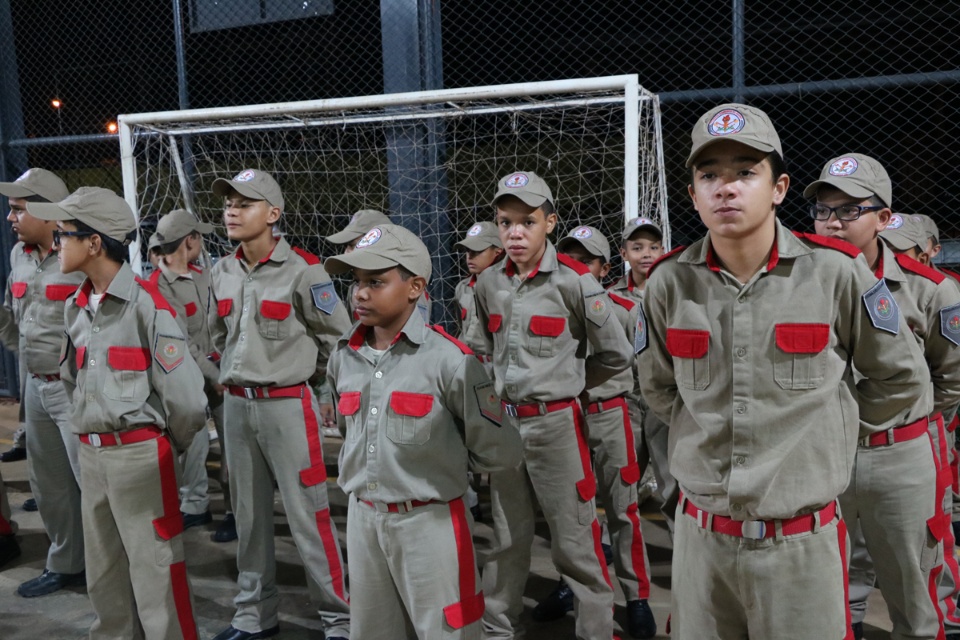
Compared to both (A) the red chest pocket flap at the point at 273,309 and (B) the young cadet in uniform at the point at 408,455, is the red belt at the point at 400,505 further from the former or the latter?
(A) the red chest pocket flap at the point at 273,309

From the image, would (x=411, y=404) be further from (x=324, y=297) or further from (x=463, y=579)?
(x=324, y=297)

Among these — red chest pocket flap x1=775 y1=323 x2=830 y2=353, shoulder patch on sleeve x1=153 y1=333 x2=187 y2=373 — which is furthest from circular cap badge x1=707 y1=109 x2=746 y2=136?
shoulder patch on sleeve x1=153 y1=333 x2=187 y2=373

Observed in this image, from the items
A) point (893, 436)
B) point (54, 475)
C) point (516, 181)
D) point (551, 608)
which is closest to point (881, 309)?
point (893, 436)

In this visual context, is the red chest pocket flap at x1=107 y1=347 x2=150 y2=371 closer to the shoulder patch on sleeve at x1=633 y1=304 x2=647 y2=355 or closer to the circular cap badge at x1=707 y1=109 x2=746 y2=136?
the shoulder patch on sleeve at x1=633 y1=304 x2=647 y2=355

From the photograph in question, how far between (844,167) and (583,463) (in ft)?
4.89

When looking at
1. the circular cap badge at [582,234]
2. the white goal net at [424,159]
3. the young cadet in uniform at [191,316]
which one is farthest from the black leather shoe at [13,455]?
the circular cap badge at [582,234]

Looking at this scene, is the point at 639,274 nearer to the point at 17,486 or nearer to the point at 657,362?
the point at 657,362

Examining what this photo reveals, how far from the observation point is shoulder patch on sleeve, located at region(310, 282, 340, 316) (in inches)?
149

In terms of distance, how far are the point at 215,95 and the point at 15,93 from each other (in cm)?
194

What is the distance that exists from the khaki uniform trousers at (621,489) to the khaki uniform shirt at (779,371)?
181 cm

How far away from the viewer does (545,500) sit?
11.3ft

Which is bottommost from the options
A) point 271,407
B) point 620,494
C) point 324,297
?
point 620,494

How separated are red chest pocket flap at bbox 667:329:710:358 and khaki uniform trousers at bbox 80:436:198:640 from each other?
2024 mm

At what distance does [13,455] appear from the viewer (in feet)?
21.8
